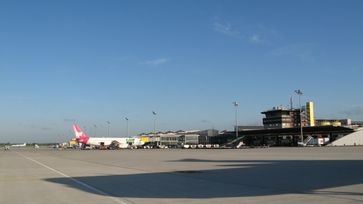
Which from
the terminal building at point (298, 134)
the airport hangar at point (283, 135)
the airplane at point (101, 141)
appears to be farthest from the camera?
the airplane at point (101, 141)

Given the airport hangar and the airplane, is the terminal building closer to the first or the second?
the airport hangar

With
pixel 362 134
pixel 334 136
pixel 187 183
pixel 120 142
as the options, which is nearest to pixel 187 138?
pixel 120 142

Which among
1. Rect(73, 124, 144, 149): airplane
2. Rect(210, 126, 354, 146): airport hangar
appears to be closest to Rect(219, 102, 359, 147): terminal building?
Rect(210, 126, 354, 146): airport hangar

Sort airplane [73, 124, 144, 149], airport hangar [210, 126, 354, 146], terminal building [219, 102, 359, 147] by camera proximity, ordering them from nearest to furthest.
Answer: terminal building [219, 102, 359, 147] → airport hangar [210, 126, 354, 146] → airplane [73, 124, 144, 149]

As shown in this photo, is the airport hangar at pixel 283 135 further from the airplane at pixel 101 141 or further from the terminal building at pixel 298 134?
the airplane at pixel 101 141

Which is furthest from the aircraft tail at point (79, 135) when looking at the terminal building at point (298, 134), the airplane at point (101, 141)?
the terminal building at point (298, 134)

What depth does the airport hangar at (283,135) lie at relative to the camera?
12439 cm

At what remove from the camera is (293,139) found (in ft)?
474

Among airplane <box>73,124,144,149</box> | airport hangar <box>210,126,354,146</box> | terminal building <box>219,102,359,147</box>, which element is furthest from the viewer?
airplane <box>73,124,144,149</box>

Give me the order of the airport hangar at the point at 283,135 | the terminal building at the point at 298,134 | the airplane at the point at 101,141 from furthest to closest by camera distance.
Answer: the airplane at the point at 101,141 → the airport hangar at the point at 283,135 → the terminal building at the point at 298,134

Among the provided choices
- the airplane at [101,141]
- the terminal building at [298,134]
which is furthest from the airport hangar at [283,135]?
the airplane at [101,141]

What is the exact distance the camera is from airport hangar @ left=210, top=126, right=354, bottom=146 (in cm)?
12439

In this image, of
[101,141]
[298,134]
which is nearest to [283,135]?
[298,134]

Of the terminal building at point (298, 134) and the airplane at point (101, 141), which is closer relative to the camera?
the terminal building at point (298, 134)
